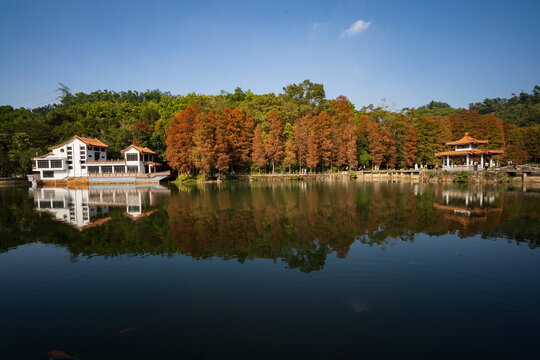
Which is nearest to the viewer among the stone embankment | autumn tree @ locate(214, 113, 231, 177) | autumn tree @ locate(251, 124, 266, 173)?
the stone embankment

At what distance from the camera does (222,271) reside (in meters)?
7.91

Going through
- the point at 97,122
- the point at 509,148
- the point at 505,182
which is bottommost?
the point at 505,182

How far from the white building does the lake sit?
37682mm

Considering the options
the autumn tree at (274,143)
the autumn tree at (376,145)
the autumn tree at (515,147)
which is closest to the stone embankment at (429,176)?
the autumn tree at (376,145)

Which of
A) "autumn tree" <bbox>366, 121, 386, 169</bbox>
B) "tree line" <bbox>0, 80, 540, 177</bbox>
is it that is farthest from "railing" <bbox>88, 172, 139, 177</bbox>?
"autumn tree" <bbox>366, 121, 386, 169</bbox>

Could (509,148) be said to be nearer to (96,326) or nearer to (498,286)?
(498,286)

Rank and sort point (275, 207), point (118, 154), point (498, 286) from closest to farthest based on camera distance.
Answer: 1. point (498, 286)
2. point (275, 207)
3. point (118, 154)

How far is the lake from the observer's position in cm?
473

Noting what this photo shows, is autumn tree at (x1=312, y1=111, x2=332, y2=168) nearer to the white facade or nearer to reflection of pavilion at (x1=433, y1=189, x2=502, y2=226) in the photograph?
reflection of pavilion at (x1=433, y1=189, x2=502, y2=226)

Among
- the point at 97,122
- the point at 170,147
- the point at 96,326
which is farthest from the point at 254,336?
the point at 97,122

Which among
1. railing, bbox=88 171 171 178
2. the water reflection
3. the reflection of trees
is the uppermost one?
railing, bbox=88 171 171 178

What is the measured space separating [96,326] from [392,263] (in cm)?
721

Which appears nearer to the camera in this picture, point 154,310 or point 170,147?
point 154,310

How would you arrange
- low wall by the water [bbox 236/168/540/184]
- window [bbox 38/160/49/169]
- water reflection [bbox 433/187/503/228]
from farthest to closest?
1. window [bbox 38/160/49/169]
2. low wall by the water [bbox 236/168/540/184]
3. water reflection [bbox 433/187/503/228]
